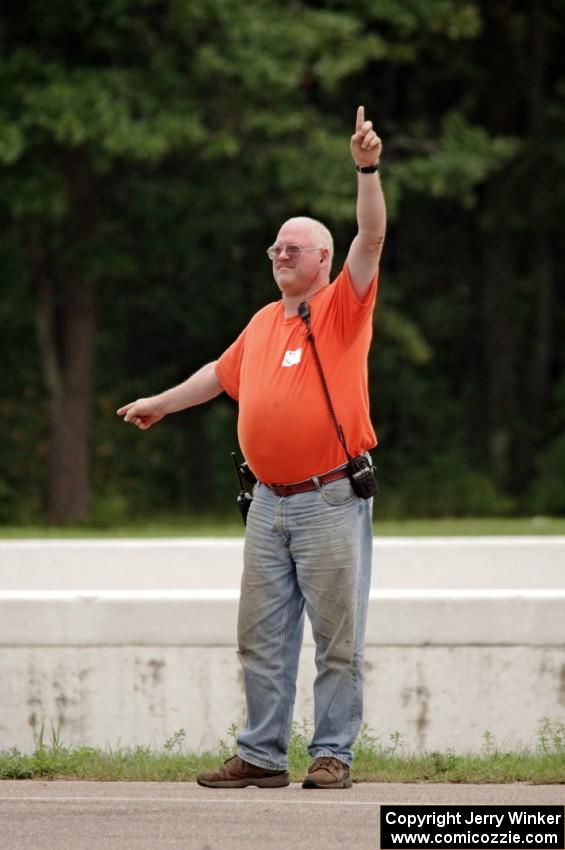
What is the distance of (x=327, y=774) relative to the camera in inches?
231

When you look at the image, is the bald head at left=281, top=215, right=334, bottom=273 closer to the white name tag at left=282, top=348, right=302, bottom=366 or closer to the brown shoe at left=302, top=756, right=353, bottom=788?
the white name tag at left=282, top=348, right=302, bottom=366

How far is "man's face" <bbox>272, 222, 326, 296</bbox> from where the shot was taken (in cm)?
584

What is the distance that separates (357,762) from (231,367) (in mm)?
1580

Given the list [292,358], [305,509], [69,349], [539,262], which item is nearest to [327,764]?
[305,509]

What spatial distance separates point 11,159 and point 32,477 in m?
6.62

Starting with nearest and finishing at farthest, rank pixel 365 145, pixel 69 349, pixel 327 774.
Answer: pixel 365 145
pixel 327 774
pixel 69 349

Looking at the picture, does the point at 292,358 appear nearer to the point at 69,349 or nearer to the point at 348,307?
the point at 348,307

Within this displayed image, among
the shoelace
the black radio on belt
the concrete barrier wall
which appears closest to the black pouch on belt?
the black radio on belt

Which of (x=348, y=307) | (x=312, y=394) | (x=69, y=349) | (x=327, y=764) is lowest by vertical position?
(x=327, y=764)

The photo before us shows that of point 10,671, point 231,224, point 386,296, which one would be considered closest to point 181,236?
point 231,224

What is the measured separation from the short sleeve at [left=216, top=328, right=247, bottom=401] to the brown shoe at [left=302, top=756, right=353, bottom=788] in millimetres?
1345

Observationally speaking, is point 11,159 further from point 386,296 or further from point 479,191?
point 479,191

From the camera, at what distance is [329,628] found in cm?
588

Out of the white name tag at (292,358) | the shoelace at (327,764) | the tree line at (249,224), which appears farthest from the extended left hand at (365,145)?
the tree line at (249,224)
